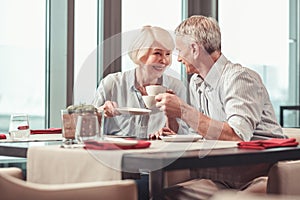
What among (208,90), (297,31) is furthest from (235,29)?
(208,90)

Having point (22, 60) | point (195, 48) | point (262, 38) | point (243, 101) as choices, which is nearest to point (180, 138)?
point (243, 101)

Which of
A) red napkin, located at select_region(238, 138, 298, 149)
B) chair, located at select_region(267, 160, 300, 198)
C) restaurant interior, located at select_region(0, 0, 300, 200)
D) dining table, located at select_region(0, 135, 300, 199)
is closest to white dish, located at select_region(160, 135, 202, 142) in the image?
restaurant interior, located at select_region(0, 0, 300, 200)

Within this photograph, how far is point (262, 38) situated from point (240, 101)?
314cm

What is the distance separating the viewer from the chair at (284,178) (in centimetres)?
220

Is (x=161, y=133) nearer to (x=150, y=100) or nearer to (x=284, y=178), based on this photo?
(x=150, y=100)

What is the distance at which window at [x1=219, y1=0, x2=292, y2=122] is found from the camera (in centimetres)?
531

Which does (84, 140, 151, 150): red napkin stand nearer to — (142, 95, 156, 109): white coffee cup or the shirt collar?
(142, 95, 156, 109): white coffee cup

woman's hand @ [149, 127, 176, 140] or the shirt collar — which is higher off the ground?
the shirt collar

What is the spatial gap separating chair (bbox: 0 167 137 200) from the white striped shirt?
96 centimetres

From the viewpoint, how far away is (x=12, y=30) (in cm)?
379

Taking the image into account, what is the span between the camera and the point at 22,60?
386 cm

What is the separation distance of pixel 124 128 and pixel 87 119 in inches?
30.7

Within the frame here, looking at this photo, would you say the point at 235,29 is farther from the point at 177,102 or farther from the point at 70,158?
the point at 70,158

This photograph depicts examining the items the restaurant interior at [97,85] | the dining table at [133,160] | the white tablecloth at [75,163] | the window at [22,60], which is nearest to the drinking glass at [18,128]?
the restaurant interior at [97,85]
